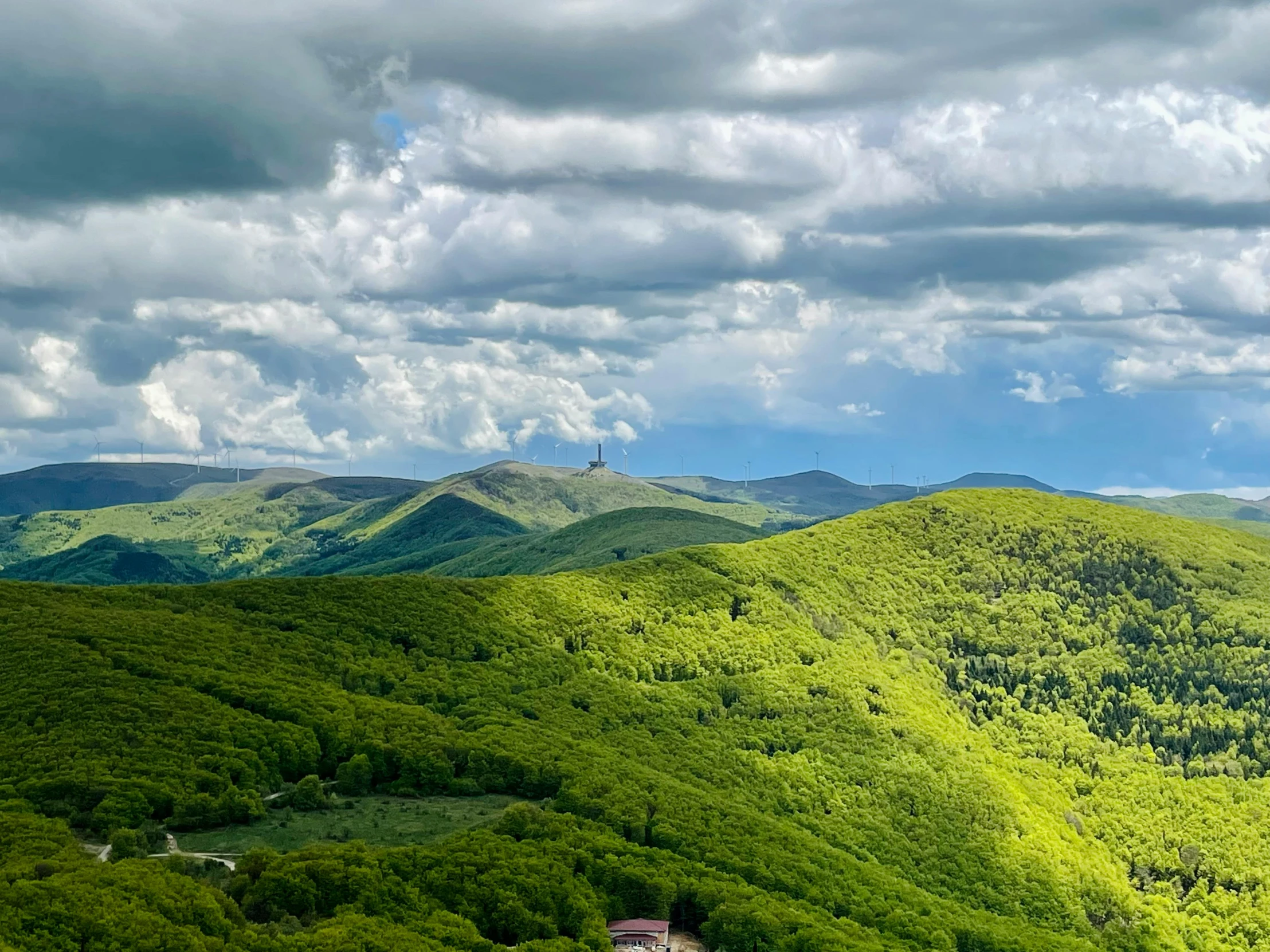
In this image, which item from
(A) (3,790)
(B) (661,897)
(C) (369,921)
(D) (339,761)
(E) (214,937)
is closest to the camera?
(E) (214,937)

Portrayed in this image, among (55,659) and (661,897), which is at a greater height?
(55,659)

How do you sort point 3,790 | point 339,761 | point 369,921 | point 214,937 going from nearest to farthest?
point 214,937
point 369,921
point 3,790
point 339,761

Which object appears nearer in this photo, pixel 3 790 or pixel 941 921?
pixel 3 790

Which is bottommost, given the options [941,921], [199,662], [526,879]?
[941,921]

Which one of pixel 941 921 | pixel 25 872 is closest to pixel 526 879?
pixel 25 872

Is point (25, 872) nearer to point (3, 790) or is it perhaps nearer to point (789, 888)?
point (3, 790)

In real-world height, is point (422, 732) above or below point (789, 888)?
above

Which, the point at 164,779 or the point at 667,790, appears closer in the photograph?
the point at 164,779

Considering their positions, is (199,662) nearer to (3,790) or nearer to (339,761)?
(339,761)

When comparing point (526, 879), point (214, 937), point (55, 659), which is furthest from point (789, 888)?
point (55, 659)
